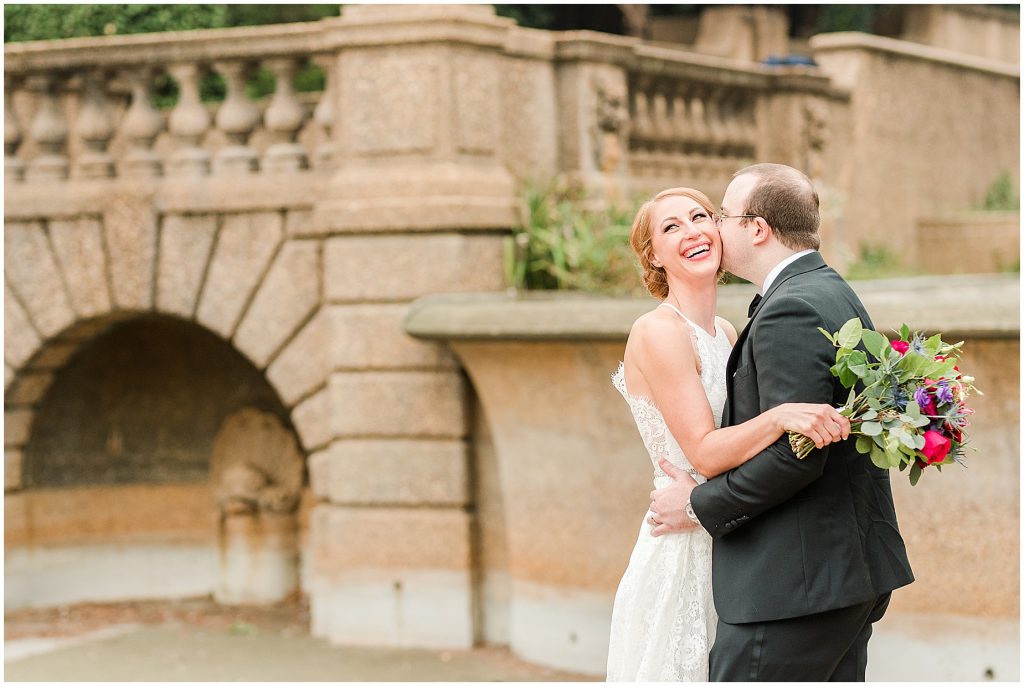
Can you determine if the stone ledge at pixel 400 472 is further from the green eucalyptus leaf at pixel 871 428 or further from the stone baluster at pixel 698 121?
the green eucalyptus leaf at pixel 871 428

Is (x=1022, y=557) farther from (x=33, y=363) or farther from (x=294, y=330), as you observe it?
(x=33, y=363)

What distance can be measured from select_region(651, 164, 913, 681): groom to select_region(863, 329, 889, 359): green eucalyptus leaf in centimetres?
10

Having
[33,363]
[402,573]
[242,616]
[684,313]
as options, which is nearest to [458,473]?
[402,573]

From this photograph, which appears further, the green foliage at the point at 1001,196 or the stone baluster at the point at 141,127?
the green foliage at the point at 1001,196

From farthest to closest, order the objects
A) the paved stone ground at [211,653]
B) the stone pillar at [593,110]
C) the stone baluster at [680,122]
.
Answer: the stone baluster at [680,122] → the stone pillar at [593,110] → the paved stone ground at [211,653]

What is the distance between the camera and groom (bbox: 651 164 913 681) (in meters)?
3.49

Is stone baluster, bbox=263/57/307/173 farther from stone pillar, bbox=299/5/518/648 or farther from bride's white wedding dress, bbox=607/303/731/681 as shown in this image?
bride's white wedding dress, bbox=607/303/731/681

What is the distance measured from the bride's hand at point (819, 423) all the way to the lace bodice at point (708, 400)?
0.43m

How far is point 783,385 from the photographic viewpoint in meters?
3.47

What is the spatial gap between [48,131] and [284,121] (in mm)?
1559

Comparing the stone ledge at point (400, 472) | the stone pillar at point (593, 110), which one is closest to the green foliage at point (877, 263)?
the stone pillar at point (593, 110)

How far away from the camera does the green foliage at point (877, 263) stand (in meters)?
11.5

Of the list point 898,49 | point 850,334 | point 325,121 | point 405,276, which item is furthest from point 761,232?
point 898,49

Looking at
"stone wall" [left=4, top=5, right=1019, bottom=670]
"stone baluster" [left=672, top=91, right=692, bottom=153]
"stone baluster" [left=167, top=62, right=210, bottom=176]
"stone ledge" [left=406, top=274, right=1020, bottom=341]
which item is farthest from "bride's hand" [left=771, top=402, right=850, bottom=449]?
"stone baluster" [left=672, top=91, right=692, bottom=153]
